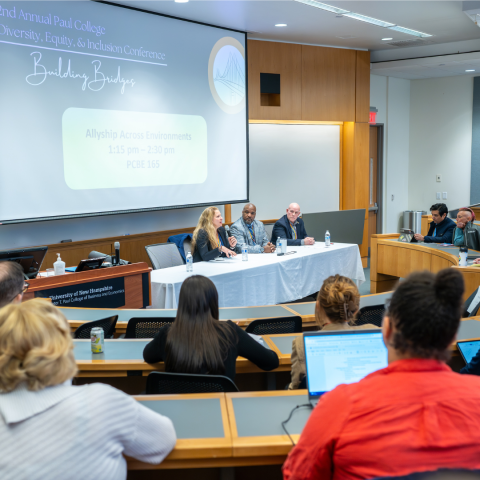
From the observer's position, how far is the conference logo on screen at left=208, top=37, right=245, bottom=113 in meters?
6.73

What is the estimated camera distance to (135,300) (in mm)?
4480

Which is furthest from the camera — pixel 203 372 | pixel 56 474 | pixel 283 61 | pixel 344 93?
pixel 344 93

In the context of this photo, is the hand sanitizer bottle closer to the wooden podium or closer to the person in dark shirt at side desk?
the wooden podium

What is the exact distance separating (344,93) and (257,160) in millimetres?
1854

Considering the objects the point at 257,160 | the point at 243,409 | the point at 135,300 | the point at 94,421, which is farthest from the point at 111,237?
the point at 94,421

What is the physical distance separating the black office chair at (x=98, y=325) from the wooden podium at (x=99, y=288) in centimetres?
106

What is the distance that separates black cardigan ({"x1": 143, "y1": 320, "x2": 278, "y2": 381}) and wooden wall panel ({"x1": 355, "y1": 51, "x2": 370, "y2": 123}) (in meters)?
7.01

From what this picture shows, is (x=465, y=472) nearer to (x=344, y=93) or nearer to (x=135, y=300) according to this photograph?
(x=135, y=300)

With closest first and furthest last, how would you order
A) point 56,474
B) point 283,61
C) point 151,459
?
1. point 56,474
2. point 151,459
3. point 283,61

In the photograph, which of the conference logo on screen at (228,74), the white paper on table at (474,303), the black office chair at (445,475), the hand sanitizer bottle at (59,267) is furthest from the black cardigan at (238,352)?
the conference logo on screen at (228,74)

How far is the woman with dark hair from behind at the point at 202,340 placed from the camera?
6.89 ft

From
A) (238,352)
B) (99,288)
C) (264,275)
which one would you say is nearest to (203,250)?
(264,275)

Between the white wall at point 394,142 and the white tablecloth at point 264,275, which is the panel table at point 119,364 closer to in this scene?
the white tablecloth at point 264,275

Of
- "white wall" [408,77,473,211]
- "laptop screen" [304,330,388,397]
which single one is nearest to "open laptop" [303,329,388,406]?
"laptop screen" [304,330,388,397]
